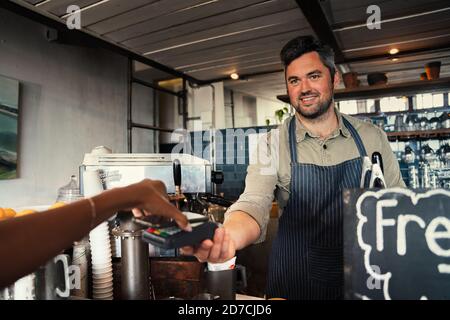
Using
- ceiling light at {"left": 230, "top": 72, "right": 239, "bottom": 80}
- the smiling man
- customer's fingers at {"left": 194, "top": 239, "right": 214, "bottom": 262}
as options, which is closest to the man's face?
the smiling man

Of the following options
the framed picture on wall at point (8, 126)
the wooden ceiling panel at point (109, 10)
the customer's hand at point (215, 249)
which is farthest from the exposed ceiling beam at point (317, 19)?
the framed picture on wall at point (8, 126)

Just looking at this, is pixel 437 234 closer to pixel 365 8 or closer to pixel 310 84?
pixel 310 84

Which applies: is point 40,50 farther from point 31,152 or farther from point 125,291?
point 125,291

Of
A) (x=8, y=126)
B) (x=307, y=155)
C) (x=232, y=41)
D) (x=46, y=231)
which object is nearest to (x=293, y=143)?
(x=307, y=155)

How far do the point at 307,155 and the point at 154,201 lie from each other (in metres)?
1.15

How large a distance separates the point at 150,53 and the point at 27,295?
3589mm

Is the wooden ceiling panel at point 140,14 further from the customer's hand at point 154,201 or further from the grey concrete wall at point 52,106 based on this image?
the customer's hand at point 154,201

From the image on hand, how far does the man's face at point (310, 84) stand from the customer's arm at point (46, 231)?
47.6 inches

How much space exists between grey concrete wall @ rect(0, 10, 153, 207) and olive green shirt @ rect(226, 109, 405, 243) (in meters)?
2.75

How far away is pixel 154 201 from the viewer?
728 millimetres

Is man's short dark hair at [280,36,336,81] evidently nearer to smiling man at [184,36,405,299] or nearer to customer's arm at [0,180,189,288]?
smiling man at [184,36,405,299]

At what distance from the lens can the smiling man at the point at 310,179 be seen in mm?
1525

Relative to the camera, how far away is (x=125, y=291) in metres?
1.12

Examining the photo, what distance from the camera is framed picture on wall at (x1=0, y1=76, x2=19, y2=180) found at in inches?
121
